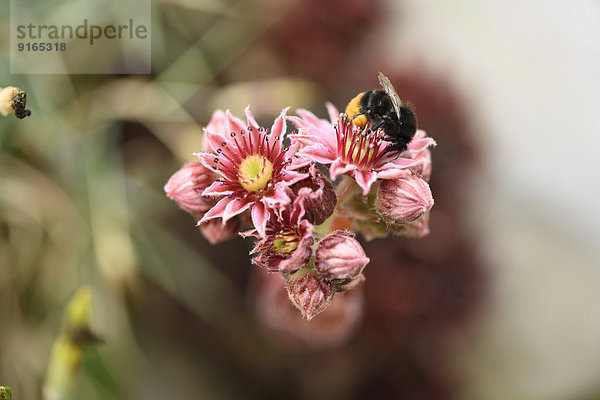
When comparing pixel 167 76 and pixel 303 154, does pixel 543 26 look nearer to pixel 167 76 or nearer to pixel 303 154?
pixel 167 76

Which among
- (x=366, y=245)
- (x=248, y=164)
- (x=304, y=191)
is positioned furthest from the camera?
(x=366, y=245)

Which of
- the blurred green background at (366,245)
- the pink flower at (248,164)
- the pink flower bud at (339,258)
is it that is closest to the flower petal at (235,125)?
the pink flower at (248,164)

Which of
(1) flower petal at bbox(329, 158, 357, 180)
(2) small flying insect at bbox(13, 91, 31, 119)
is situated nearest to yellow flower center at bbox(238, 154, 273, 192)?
(1) flower petal at bbox(329, 158, 357, 180)

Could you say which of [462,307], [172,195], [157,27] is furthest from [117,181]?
[462,307]

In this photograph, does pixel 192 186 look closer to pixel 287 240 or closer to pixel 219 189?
pixel 219 189

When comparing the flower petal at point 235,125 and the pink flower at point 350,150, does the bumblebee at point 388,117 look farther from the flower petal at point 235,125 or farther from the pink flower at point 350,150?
the flower petal at point 235,125

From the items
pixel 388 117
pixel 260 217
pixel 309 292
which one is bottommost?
pixel 309 292

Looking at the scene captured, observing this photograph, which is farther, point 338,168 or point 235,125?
point 235,125

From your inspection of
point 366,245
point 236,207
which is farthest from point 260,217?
point 366,245
